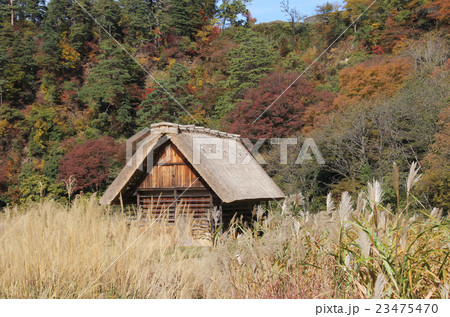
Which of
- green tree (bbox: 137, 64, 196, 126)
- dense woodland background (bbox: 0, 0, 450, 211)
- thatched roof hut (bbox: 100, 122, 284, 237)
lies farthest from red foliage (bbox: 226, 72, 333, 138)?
thatched roof hut (bbox: 100, 122, 284, 237)

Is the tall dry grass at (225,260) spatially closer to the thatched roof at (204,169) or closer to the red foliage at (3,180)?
the thatched roof at (204,169)

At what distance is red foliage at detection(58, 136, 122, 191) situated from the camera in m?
25.2

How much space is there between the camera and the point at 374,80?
21859mm

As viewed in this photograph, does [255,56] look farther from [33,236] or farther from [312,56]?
[33,236]

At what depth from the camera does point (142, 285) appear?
4031 millimetres

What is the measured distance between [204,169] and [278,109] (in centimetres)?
1293

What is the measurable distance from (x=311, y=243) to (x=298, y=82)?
21.9 metres

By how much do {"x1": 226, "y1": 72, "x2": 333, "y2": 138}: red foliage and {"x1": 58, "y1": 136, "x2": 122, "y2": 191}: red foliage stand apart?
25.9 feet

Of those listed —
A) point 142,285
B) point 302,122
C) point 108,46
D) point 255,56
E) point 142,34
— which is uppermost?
point 142,34

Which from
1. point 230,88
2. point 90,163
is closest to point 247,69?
point 230,88

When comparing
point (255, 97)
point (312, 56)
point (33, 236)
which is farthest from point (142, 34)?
point (33, 236)

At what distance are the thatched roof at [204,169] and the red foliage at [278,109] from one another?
9.21 m

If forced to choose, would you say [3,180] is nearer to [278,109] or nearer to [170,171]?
[278,109]

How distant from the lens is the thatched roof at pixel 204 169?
34.4 ft
